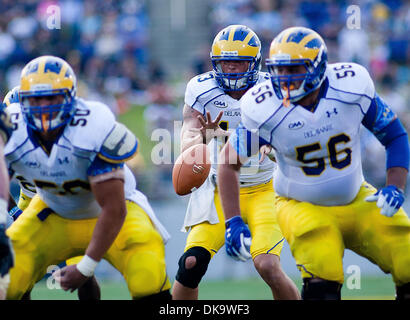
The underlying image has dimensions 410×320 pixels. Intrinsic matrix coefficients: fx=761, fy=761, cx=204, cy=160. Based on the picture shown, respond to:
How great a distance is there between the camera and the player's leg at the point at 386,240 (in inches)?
166

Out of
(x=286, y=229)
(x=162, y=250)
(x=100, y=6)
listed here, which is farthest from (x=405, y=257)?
(x=100, y=6)

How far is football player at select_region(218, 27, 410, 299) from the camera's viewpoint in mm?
4238

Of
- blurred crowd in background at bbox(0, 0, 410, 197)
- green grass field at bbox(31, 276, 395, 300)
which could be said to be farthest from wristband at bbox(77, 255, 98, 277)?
blurred crowd in background at bbox(0, 0, 410, 197)

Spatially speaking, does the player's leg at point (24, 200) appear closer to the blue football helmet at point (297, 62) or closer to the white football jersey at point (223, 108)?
the white football jersey at point (223, 108)

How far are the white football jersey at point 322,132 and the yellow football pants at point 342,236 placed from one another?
0.10 metres

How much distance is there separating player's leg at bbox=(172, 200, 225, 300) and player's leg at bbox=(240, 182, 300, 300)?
27 centimetres

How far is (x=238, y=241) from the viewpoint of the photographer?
4188 millimetres

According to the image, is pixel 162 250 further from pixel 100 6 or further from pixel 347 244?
pixel 100 6

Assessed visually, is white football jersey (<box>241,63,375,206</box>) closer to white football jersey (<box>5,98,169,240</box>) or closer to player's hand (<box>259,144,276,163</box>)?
player's hand (<box>259,144,276,163</box>)

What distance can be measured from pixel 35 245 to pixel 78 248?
0.26 metres

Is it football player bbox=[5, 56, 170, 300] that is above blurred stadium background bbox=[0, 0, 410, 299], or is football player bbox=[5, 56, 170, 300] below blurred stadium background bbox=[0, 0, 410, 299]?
above

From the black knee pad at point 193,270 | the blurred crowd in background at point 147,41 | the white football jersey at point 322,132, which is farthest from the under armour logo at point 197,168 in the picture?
the blurred crowd in background at point 147,41

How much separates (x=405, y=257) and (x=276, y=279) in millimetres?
918

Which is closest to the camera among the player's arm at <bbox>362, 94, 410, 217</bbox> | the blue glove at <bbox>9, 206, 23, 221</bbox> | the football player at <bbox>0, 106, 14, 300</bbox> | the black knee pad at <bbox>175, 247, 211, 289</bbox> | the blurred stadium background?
the football player at <bbox>0, 106, 14, 300</bbox>
